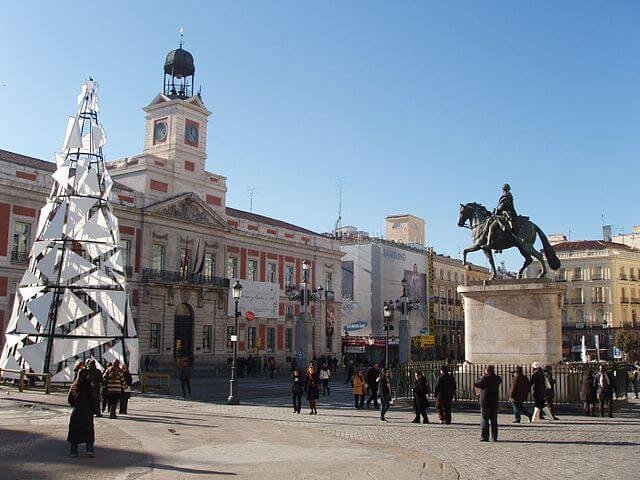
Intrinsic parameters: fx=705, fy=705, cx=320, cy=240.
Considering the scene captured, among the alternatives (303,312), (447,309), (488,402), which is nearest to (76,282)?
(303,312)

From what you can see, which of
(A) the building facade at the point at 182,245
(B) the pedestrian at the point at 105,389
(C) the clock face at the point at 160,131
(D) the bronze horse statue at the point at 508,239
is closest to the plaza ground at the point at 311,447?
(B) the pedestrian at the point at 105,389

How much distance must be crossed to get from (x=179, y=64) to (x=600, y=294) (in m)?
54.2

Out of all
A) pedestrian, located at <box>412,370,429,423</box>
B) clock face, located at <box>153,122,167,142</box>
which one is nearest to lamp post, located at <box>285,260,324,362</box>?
clock face, located at <box>153,122,167,142</box>

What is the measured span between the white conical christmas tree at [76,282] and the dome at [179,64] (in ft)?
83.4

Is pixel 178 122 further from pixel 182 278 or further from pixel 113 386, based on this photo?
pixel 113 386

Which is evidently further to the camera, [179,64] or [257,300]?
[257,300]

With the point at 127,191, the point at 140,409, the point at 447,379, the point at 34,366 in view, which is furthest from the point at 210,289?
the point at 447,379

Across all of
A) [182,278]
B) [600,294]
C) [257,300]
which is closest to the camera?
[182,278]

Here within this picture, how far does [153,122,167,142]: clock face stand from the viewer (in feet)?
174

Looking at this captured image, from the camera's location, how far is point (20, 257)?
134 ft

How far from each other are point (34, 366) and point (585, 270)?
227 feet

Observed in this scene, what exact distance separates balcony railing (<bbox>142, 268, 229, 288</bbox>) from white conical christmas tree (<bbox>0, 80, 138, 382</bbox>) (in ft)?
58.4

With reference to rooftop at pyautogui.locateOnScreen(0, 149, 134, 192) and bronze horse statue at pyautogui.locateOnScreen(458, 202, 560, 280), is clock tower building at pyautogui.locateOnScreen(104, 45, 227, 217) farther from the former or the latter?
bronze horse statue at pyautogui.locateOnScreen(458, 202, 560, 280)

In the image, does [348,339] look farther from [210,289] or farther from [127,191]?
[127,191]
